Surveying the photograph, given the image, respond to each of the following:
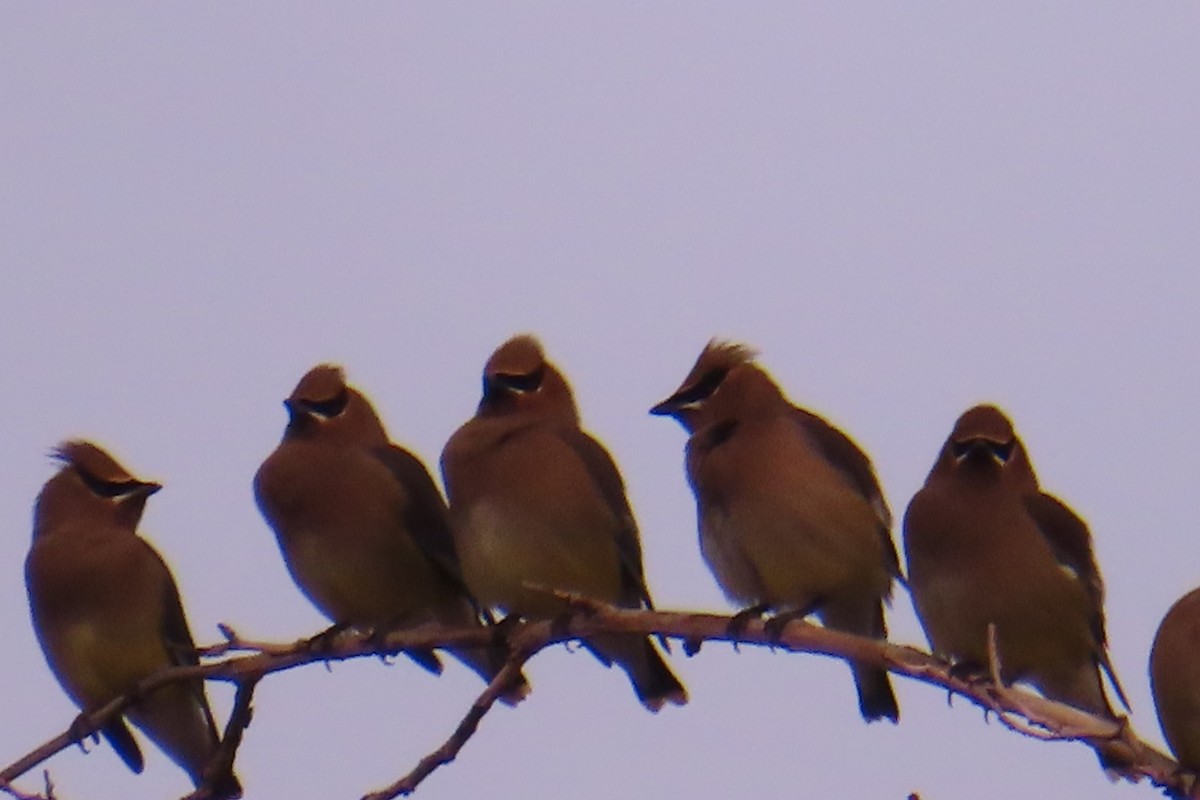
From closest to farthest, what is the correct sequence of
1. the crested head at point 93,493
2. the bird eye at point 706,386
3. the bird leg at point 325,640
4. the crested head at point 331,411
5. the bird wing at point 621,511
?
1. the bird leg at point 325,640
2. the bird wing at point 621,511
3. the bird eye at point 706,386
4. the crested head at point 331,411
5. the crested head at point 93,493

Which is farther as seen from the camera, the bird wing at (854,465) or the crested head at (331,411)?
the crested head at (331,411)

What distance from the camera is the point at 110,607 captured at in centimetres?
720

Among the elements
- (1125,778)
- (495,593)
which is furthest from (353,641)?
(1125,778)

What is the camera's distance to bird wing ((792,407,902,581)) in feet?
21.6

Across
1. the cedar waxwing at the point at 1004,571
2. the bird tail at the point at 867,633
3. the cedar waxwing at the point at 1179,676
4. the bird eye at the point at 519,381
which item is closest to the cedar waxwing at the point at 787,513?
the bird tail at the point at 867,633

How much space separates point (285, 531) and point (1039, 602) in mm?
2240

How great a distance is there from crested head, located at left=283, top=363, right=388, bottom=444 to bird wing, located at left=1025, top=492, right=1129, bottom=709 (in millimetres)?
2052

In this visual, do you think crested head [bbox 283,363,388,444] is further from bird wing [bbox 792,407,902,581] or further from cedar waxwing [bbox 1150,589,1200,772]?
cedar waxwing [bbox 1150,589,1200,772]

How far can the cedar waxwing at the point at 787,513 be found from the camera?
249 inches

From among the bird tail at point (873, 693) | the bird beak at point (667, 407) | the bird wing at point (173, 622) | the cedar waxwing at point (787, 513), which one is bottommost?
the bird tail at point (873, 693)

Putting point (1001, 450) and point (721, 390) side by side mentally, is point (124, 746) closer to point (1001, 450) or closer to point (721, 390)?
point (721, 390)

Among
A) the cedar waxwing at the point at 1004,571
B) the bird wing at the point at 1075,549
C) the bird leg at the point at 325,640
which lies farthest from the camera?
the bird wing at the point at 1075,549

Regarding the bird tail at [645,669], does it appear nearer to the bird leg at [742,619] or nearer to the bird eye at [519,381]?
the bird leg at [742,619]

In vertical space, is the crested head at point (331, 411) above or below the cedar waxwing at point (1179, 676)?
above
